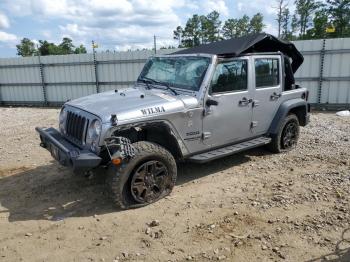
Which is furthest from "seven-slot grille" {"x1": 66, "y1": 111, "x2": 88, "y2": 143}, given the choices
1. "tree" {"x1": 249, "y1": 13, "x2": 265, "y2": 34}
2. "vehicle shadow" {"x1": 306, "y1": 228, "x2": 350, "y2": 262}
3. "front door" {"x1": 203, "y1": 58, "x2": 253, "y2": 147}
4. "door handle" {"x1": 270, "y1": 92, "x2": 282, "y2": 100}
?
"tree" {"x1": 249, "y1": 13, "x2": 265, "y2": 34}

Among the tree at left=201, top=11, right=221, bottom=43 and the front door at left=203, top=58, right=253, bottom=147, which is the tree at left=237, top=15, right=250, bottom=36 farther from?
the front door at left=203, top=58, right=253, bottom=147

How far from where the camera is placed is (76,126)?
460 centimetres

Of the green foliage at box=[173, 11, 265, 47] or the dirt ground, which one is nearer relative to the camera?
the dirt ground

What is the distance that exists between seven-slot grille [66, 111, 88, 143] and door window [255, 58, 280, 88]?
117 inches

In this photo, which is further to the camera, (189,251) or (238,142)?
(238,142)

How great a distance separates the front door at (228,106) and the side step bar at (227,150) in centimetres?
10

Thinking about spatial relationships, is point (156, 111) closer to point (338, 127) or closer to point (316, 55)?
point (338, 127)

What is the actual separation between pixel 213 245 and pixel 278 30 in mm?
28561

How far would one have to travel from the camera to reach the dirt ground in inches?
138

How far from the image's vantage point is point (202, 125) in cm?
494

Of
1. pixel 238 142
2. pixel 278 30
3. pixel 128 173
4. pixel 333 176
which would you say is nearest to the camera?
pixel 128 173

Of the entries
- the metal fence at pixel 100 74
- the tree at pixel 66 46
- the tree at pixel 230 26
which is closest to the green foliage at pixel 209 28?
the tree at pixel 230 26

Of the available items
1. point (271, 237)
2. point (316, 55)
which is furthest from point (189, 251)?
point (316, 55)

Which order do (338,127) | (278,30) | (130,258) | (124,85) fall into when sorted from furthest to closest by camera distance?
(278,30)
(124,85)
(338,127)
(130,258)
